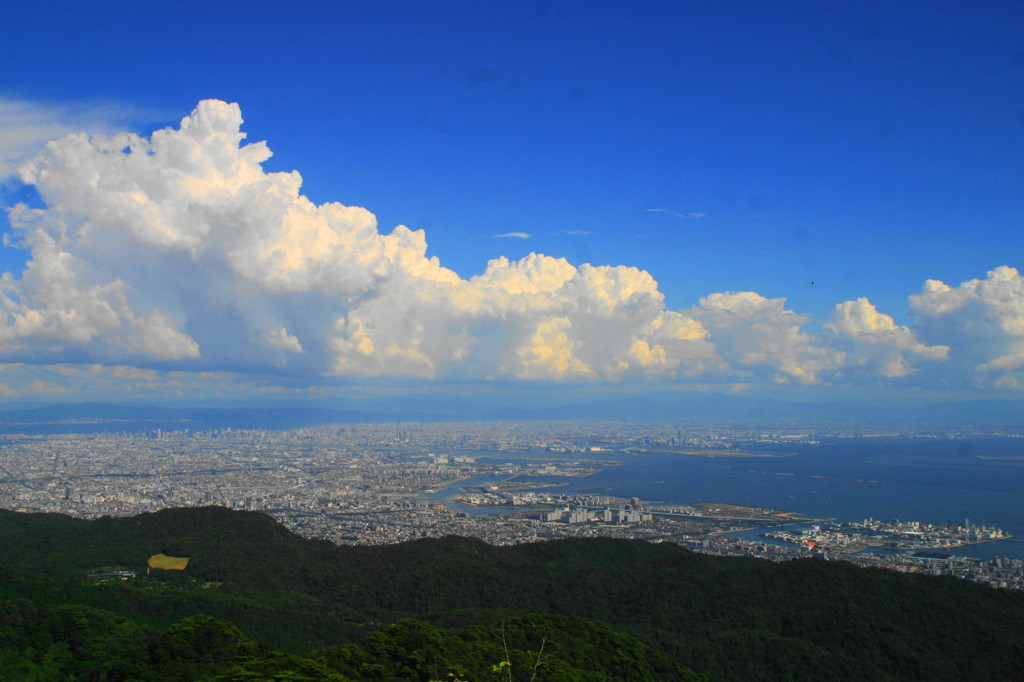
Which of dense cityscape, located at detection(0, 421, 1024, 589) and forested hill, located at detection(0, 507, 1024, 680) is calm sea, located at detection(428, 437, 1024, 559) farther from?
forested hill, located at detection(0, 507, 1024, 680)

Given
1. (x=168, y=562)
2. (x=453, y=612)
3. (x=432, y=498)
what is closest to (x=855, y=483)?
(x=432, y=498)

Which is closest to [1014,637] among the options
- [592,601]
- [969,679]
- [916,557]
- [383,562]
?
[969,679]

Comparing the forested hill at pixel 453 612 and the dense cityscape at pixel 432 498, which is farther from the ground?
the forested hill at pixel 453 612

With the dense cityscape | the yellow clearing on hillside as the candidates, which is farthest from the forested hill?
the dense cityscape

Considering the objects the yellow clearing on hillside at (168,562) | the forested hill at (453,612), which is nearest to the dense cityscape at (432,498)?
the forested hill at (453,612)

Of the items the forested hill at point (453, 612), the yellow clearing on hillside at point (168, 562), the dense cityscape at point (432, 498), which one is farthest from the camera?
the dense cityscape at point (432, 498)

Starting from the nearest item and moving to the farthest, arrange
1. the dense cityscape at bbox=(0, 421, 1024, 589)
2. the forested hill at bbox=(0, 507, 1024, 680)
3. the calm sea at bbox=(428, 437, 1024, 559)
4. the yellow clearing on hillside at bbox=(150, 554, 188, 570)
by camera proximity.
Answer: the forested hill at bbox=(0, 507, 1024, 680), the yellow clearing on hillside at bbox=(150, 554, 188, 570), the dense cityscape at bbox=(0, 421, 1024, 589), the calm sea at bbox=(428, 437, 1024, 559)

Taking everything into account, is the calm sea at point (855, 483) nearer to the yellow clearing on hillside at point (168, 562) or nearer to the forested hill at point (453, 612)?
the forested hill at point (453, 612)

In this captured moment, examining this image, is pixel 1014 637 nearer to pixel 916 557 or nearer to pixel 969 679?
pixel 969 679
